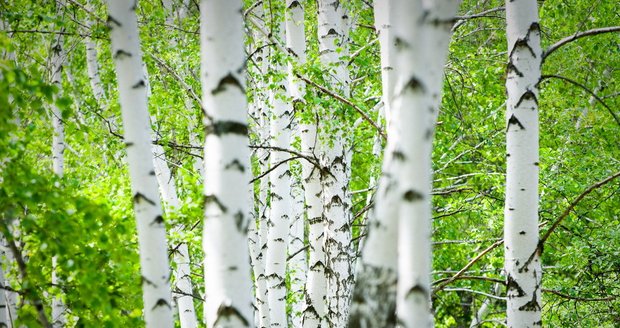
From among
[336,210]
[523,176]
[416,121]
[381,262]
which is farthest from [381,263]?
[336,210]

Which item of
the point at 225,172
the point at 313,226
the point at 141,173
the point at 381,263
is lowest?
the point at 381,263

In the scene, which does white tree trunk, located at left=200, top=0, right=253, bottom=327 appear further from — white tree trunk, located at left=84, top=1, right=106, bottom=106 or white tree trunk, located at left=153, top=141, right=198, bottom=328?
white tree trunk, located at left=84, top=1, right=106, bottom=106

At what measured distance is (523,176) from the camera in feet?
13.1

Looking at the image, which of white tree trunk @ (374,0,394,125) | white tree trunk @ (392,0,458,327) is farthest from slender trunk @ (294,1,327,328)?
white tree trunk @ (392,0,458,327)

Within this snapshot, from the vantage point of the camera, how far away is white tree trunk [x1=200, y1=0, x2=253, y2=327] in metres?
2.68

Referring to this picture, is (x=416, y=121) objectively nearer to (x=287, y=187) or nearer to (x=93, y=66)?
(x=287, y=187)

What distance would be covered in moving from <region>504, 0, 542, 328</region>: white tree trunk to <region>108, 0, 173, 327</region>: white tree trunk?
6.80ft

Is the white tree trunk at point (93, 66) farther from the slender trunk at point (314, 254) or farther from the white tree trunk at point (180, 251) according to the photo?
the slender trunk at point (314, 254)

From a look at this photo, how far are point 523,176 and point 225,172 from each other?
6.82ft

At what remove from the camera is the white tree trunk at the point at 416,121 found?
88.4 inches

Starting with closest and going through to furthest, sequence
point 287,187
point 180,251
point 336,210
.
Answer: point 336,210 → point 287,187 → point 180,251

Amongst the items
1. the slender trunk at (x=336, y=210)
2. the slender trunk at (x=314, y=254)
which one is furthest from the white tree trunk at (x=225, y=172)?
the slender trunk at (x=314, y=254)

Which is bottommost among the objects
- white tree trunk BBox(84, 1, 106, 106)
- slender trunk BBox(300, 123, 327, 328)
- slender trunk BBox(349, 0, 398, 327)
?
slender trunk BBox(349, 0, 398, 327)

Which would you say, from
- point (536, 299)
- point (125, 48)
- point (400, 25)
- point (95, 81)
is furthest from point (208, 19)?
point (95, 81)
